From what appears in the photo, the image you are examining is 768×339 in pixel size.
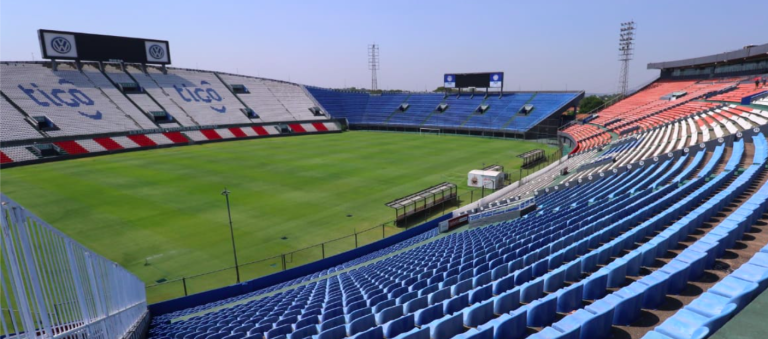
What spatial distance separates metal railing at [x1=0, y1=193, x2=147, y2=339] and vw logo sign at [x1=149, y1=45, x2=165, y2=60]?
71.4 m

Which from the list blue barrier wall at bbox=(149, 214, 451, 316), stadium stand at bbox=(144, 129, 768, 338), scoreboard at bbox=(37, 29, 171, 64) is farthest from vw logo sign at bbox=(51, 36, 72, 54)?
stadium stand at bbox=(144, 129, 768, 338)

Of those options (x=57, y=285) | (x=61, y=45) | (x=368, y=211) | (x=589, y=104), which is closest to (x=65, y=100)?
(x=61, y=45)

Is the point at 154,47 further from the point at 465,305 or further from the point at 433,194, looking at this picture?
the point at 465,305

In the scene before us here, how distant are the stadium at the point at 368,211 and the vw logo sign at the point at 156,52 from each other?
35 cm

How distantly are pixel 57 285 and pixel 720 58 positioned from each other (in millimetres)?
73597

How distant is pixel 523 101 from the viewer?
74875 millimetres

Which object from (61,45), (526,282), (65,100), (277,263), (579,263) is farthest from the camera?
(61,45)

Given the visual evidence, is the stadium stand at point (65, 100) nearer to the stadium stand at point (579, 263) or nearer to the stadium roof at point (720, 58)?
the stadium stand at point (579, 263)

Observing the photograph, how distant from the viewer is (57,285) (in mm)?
5117

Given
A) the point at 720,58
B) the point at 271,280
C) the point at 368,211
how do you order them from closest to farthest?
1. the point at 271,280
2. the point at 368,211
3. the point at 720,58

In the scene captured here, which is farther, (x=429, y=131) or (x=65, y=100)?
(x=429, y=131)

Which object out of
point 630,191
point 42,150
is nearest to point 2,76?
point 42,150

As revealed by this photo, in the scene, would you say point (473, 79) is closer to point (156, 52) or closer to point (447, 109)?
point (447, 109)

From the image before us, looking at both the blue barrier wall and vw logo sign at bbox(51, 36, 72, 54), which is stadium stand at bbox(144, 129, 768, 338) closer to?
the blue barrier wall
